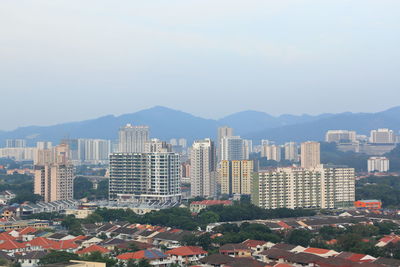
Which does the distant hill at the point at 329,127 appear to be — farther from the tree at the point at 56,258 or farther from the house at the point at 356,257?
the tree at the point at 56,258

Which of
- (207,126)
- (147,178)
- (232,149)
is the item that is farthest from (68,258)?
(207,126)

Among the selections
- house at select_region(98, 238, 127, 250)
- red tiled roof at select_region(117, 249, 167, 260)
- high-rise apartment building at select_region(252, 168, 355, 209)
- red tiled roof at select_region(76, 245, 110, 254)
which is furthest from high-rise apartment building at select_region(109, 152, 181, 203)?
red tiled roof at select_region(117, 249, 167, 260)

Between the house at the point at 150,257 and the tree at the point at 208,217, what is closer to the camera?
the house at the point at 150,257

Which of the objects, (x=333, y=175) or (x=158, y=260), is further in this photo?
(x=333, y=175)

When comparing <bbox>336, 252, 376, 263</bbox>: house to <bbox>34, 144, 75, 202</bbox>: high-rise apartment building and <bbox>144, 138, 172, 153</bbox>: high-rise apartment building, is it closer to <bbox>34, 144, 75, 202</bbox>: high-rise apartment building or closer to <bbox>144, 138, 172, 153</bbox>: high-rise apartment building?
<bbox>144, 138, 172, 153</bbox>: high-rise apartment building

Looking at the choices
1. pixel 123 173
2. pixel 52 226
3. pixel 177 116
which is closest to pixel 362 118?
pixel 177 116

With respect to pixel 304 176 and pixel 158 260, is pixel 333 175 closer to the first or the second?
pixel 304 176

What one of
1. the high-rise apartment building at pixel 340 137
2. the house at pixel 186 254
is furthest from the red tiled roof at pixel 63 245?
the high-rise apartment building at pixel 340 137
